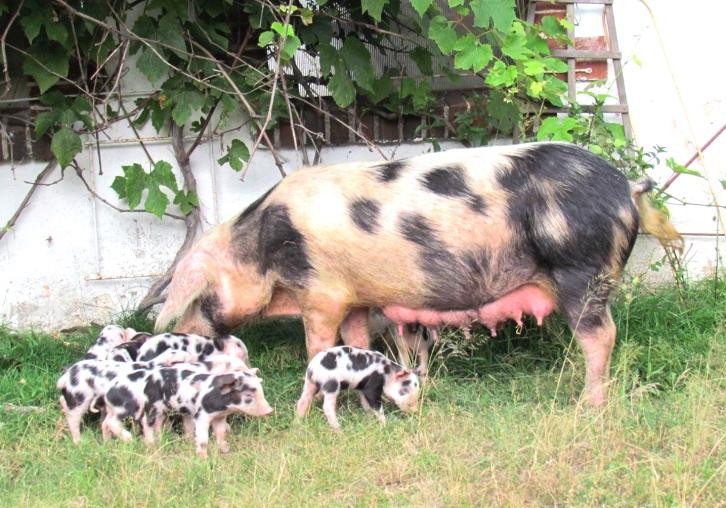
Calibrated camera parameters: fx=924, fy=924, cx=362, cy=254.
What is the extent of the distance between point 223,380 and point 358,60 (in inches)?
114

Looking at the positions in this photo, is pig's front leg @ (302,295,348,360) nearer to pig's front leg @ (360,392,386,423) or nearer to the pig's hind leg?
pig's front leg @ (360,392,386,423)

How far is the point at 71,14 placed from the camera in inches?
249

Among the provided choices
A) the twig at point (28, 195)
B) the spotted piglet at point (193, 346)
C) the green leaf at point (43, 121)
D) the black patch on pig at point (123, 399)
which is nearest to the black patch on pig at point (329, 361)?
the spotted piglet at point (193, 346)

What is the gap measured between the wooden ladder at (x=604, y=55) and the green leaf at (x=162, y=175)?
2.80 meters

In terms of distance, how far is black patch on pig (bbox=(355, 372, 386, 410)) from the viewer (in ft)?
16.2

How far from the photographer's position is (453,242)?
5.10m

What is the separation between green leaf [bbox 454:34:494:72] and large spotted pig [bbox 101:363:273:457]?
8.15 feet

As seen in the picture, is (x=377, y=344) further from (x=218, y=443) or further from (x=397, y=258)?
(x=218, y=443)

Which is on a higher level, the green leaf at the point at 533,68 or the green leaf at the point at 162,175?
the green leaf at the point at 533,68

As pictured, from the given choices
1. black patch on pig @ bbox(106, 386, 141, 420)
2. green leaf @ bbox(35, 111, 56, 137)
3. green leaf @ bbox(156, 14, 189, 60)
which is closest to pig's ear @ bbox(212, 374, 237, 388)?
black patch on pig @ bbox(106, 386, 141, 420)

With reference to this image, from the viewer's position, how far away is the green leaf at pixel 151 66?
640cm

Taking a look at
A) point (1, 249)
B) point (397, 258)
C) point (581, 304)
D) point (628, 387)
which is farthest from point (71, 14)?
point (628, 387)

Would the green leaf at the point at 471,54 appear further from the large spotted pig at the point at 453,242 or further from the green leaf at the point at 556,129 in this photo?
the large spotted pig at the point at 453,242

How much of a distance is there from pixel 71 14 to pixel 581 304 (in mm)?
3945
